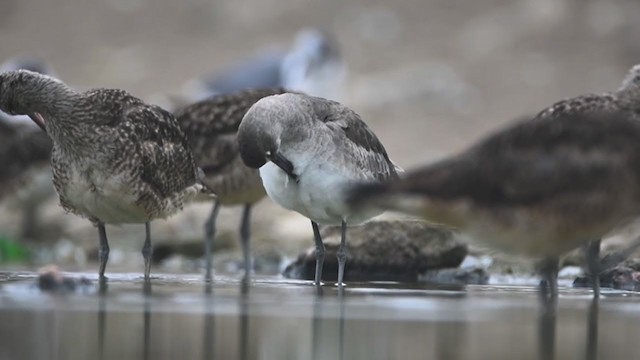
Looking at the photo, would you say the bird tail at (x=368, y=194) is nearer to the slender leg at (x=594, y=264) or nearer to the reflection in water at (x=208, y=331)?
the reflection in water at (x=208, y=331)

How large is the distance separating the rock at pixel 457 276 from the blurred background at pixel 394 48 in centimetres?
801

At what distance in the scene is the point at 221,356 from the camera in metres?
7.39

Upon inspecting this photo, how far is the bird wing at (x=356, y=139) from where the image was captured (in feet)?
36.5

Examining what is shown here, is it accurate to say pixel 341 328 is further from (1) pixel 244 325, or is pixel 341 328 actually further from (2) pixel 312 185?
(2) pixel 312 185

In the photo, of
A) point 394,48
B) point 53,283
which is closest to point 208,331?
point 53,283

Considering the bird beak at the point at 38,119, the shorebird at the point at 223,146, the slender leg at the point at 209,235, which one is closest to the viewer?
the bird beak at the point at 38,119

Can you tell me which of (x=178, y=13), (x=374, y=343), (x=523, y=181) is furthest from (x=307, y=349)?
(x=178, y=13)

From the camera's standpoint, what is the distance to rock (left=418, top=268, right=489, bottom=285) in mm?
12172

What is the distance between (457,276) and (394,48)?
50.6ft

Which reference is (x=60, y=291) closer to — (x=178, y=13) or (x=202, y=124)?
(x=202, y=124)

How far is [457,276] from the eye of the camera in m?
12.3

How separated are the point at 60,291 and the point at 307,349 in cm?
264

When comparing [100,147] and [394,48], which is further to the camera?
[394,48]

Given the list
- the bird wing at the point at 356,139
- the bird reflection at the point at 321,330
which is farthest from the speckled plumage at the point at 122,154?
the bird reflection at the point at 321,330
